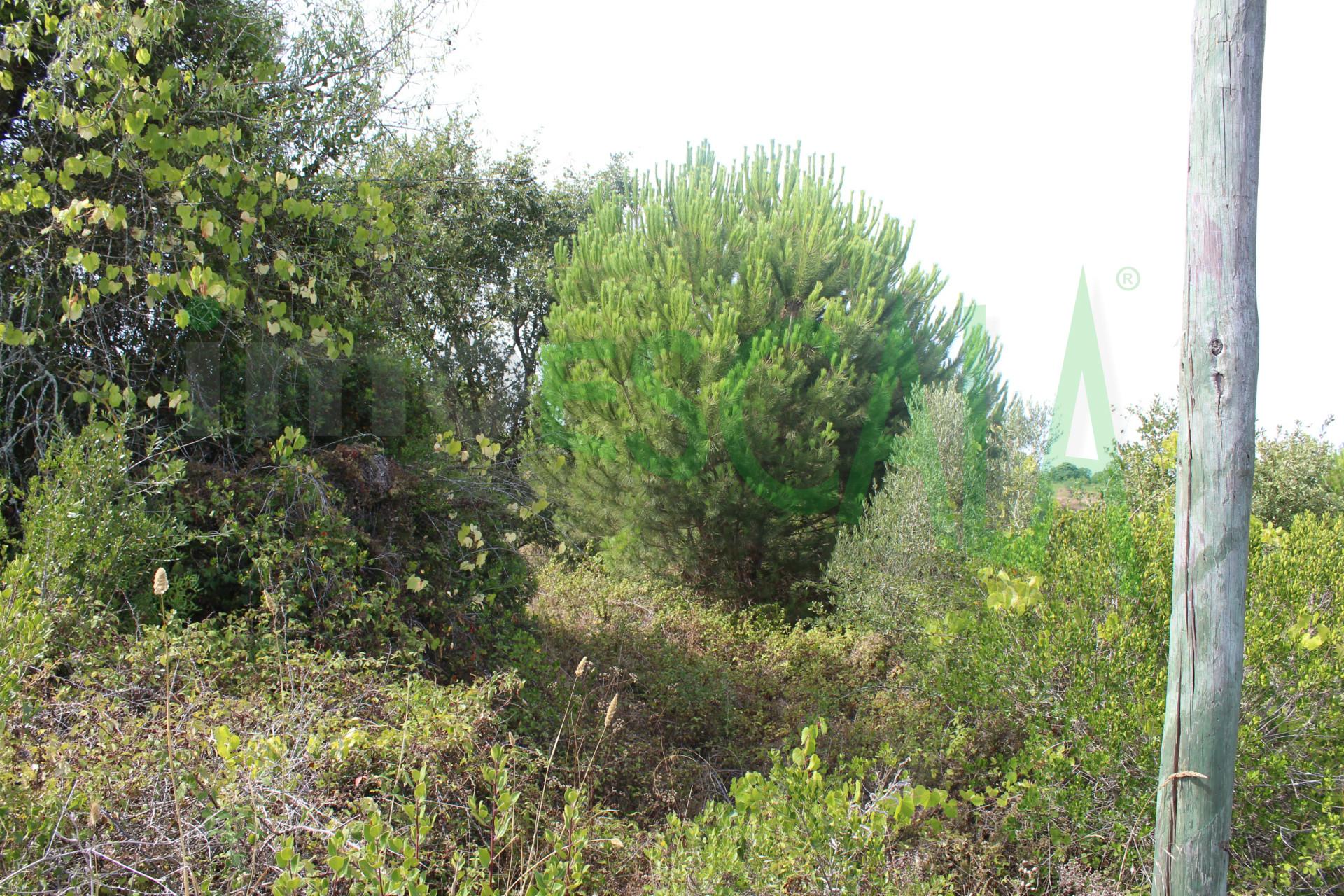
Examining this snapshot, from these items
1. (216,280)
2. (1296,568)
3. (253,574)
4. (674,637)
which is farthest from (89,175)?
(1296,568)

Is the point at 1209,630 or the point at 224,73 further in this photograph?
the point at 224,73

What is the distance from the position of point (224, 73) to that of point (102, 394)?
2.07 m

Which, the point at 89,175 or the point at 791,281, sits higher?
the point at 791,281

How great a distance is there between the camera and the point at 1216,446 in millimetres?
2779

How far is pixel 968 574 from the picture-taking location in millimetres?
5594

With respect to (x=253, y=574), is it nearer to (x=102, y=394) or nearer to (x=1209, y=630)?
(x=102, y=394)

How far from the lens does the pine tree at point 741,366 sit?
8344 millimetres

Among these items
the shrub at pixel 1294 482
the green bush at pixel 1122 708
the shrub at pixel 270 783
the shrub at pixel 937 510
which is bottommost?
the shrub at pixel 270 783

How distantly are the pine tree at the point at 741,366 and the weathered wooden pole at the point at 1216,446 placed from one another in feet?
17.5

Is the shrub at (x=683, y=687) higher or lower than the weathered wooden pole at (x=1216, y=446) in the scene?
Result: lower

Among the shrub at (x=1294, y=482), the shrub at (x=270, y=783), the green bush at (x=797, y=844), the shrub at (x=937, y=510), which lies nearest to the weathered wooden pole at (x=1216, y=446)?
the green bush at (x=797, y=844)

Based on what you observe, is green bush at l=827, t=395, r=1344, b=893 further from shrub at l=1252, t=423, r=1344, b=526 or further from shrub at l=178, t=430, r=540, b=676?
shrub at l=1252, t=423, r=1344, b=526

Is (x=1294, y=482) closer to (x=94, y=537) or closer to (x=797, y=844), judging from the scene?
(x=797, y=844)

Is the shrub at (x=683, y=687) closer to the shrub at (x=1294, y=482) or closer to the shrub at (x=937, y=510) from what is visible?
the shrub at (x=937, y=510)
